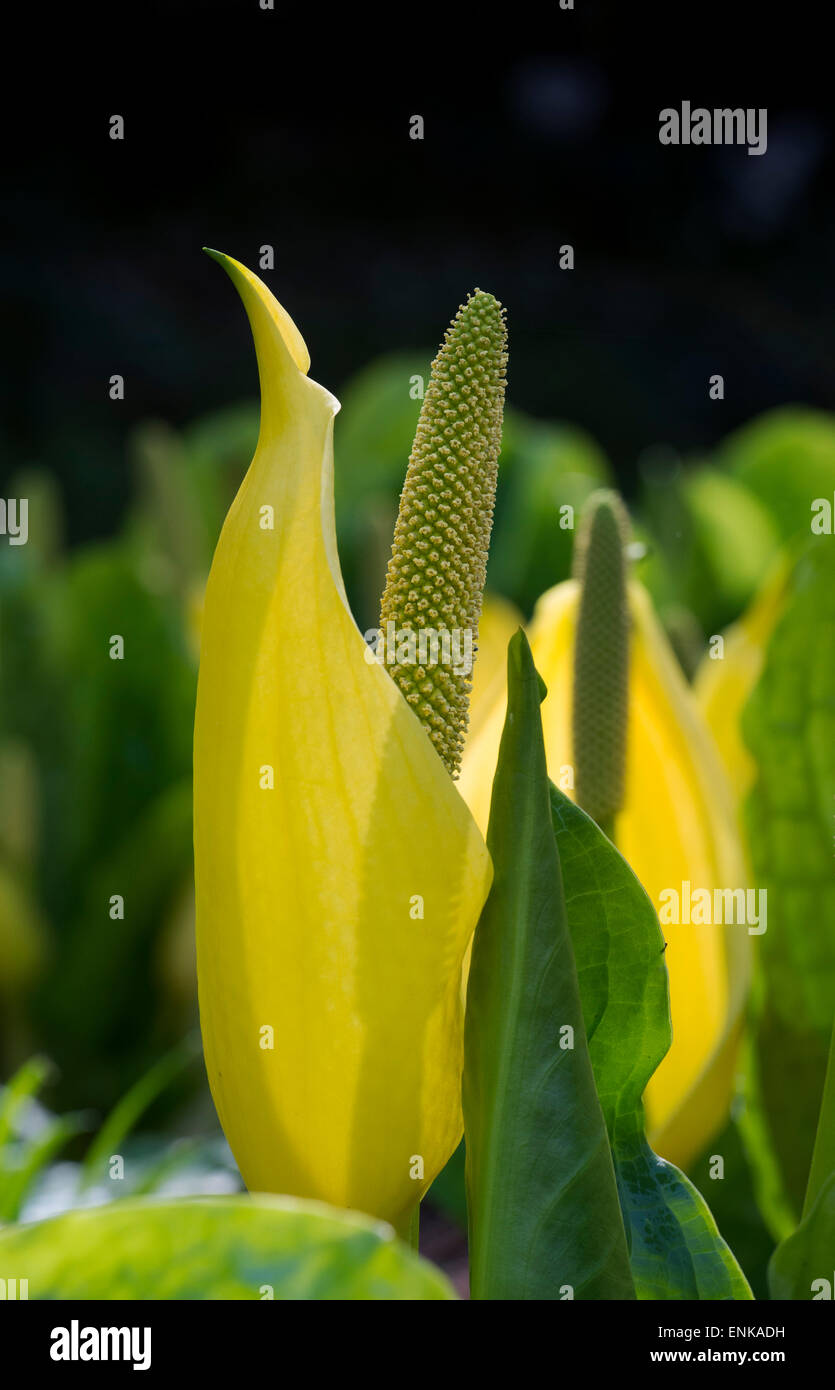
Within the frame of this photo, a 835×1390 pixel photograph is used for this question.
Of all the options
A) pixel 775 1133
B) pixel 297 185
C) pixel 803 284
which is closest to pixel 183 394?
pixel 297 185

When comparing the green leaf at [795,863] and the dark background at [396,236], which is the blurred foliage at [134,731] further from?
the dark background at [396,236]

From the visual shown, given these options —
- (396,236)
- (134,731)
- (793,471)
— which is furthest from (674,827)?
(396,236)

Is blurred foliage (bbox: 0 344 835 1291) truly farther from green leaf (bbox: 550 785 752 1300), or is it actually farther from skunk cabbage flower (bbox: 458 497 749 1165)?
green leaf (bbox: 550 785 752 1300)

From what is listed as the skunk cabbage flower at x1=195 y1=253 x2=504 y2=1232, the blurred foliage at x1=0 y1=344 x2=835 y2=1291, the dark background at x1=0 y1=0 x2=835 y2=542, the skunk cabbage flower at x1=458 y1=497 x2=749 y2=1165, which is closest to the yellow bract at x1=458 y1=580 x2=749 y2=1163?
the skunk cabbage flower at x1=458 y1=497 x2=749 y2=1165

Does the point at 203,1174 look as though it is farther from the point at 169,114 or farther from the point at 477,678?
the point at 169,114

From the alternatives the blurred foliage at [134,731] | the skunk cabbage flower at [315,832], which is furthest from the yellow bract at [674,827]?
the blurred foliage at [134,731]
